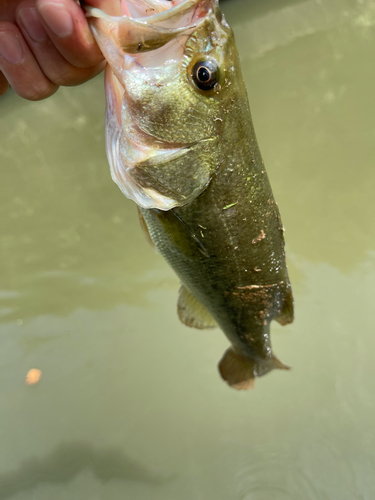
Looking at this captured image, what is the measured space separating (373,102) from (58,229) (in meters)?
2.37

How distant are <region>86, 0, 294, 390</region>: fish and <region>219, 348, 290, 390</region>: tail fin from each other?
17.0 inches

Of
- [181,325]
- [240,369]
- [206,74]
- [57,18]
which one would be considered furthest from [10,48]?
Answer: [181,325]

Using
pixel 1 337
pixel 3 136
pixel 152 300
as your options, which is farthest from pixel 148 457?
pixel 3 136

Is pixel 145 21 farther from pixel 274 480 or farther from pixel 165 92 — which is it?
pixel 274 480

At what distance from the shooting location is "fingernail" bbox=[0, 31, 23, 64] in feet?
2.03

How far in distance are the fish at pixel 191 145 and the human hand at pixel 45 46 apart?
4cm

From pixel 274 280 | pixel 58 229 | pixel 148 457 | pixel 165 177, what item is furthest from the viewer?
pixel 58 229

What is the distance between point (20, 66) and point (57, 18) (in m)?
0.17

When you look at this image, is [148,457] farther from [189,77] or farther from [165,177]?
[189,77]

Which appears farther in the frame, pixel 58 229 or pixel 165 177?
pixel 58 229

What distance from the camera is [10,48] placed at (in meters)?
0.63

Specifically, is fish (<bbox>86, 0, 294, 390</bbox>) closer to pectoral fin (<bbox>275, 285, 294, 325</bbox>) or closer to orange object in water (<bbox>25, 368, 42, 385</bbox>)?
pectoral fin (<bbox>275, 285, 294, 325</bbox>)

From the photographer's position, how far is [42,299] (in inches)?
78.7

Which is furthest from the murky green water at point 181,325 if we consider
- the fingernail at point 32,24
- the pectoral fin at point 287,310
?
the fingernail at point 32,24
